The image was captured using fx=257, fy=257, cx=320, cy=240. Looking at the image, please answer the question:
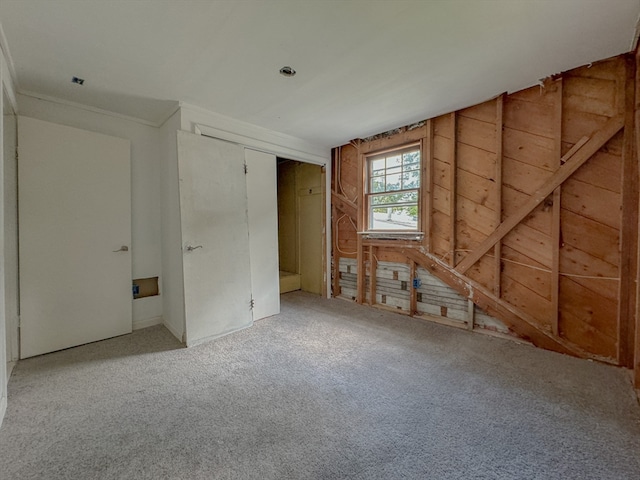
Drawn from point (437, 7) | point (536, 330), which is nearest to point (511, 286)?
point (536, 330)

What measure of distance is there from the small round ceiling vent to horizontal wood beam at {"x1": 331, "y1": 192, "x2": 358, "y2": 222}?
2141 mm

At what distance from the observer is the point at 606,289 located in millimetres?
2180

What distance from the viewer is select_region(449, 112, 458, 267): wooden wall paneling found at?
292 cm

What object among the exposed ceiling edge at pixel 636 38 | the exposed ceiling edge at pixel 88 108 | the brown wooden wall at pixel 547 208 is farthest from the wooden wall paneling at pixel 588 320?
the exposed ceiling edge at pixel 88 108

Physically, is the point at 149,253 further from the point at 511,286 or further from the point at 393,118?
the point at 511,286

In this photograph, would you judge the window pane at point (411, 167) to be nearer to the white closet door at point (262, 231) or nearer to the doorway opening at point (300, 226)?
the doorway opening at point (300, 226)

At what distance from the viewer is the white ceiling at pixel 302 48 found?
5.01 feet

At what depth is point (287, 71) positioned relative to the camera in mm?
2109

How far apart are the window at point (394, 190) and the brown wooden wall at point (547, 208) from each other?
0.59 ft

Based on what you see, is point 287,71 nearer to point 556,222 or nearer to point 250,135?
point 250,135

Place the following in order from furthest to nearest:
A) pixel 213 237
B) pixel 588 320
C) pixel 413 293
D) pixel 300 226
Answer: pixel 300 226 → pixel 413 293 → pixel 213 237 → pixel 588 320

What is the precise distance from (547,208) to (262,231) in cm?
310

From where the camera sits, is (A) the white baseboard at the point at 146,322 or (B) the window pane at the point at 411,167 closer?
(A) the white baseboard at the point at 146,322

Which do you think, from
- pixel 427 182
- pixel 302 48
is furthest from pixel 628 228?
pixel 302 48
